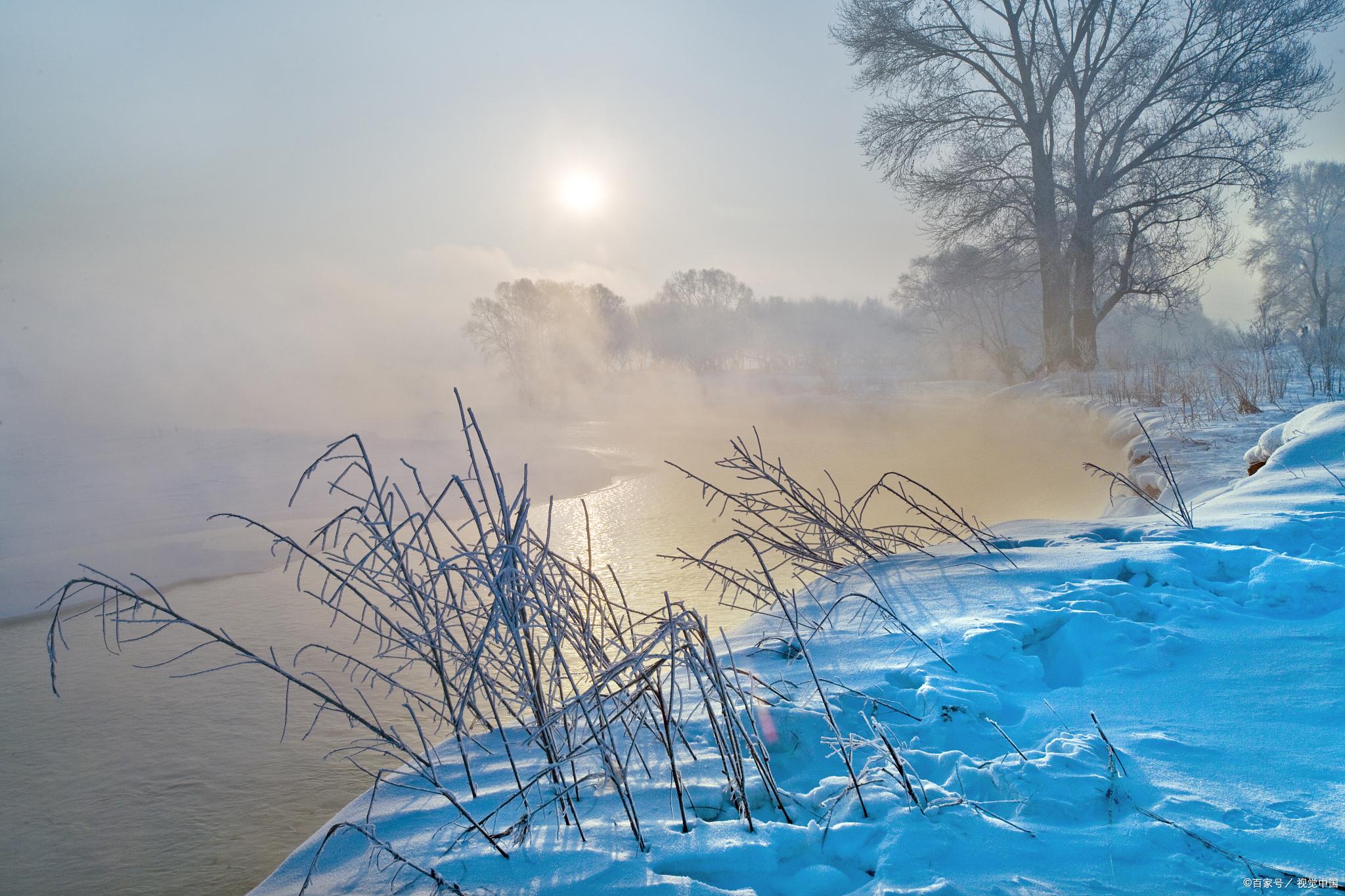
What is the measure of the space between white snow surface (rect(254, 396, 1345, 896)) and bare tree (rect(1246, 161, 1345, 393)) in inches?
1000

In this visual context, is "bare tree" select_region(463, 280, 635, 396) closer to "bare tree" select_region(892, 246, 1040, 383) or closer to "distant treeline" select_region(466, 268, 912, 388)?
Answer: "distant treeline" select_region(466, 268, 912, 388)

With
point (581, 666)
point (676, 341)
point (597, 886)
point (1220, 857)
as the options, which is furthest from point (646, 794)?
point (676, 341)

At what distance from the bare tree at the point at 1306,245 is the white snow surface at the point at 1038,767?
25404 millimetres

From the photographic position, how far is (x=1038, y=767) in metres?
1.50

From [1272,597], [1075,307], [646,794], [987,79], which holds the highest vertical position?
[987,79]

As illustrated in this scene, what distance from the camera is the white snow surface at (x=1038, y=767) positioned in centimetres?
129

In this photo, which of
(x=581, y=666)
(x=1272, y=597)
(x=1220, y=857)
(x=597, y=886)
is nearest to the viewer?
(x=1220, y=857)

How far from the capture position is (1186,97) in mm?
12742

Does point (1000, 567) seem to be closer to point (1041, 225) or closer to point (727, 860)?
point (727, 860)

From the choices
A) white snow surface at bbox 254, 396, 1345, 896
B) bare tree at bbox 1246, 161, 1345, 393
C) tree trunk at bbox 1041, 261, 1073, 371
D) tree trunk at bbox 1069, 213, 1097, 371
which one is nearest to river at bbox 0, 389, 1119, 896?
white snow surface at bbox 254, 396, 1345, 896

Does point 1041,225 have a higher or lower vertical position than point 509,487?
higher

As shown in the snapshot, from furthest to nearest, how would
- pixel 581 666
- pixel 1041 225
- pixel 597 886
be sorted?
pixel 1041 225 < pixel 581 666 < pixel 597 886

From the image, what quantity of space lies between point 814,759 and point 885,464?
293 inches

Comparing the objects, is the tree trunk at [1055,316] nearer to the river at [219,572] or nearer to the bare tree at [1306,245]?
the river at [219,572]
